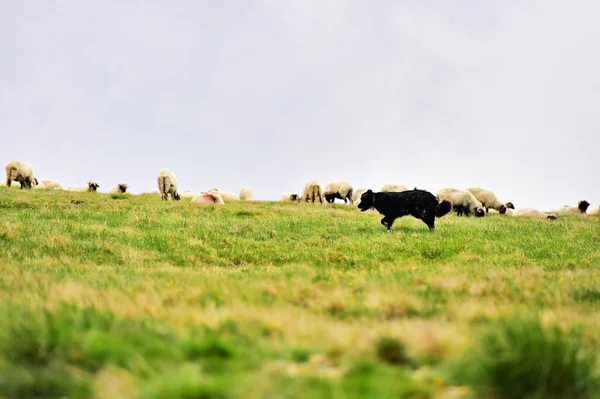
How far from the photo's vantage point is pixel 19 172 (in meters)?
38.4

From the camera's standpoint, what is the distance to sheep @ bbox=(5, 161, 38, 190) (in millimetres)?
38031

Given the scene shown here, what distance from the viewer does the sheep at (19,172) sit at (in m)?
38.0

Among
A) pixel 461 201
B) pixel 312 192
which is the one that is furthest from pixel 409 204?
pixel 312 192

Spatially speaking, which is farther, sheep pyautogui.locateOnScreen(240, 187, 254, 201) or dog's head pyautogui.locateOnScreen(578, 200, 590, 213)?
sheep pyautogui.locateOnScreen(240, 187, 254, 201)

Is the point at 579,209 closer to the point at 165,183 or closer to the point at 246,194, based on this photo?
the point at 165,183

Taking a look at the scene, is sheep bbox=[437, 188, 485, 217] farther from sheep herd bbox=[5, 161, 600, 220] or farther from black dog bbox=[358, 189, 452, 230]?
black dog bbox=[358, 189, 452, 230]

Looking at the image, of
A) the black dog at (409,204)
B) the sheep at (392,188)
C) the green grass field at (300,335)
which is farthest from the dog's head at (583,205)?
the green grass field at (300,335)

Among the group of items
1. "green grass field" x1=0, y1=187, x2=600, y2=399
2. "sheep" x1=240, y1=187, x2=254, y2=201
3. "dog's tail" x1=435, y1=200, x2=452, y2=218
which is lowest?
"green grass field" x1=0, y1=187, x2=600, y2=399

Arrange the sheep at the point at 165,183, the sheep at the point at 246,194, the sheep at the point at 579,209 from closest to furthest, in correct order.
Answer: the sheep at the point at 165,183, the sheep at the point at 579,209, the sheep at the point at 246,194

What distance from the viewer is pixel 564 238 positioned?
18.7 metres

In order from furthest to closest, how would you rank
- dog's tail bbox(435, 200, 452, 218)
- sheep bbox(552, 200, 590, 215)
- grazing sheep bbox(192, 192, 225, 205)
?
sheep bbox(552, 200, 590, 215) → grazing sheep bbox(192, 192, 225, 205) → dog's tail bbox(435, 200, 452, 218)

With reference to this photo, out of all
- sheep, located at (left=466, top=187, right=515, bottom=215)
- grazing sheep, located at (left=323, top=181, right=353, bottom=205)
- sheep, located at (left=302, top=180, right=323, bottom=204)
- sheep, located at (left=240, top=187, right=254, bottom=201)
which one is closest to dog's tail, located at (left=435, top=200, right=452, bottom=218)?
sheep, located at (left=466, top=187, right=515, bottom=215)

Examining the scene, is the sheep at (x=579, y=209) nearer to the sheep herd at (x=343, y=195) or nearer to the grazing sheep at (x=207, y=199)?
the sheep herd at (x=343, y=195)

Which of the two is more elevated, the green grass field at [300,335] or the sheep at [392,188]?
the sheep at [392,188]
